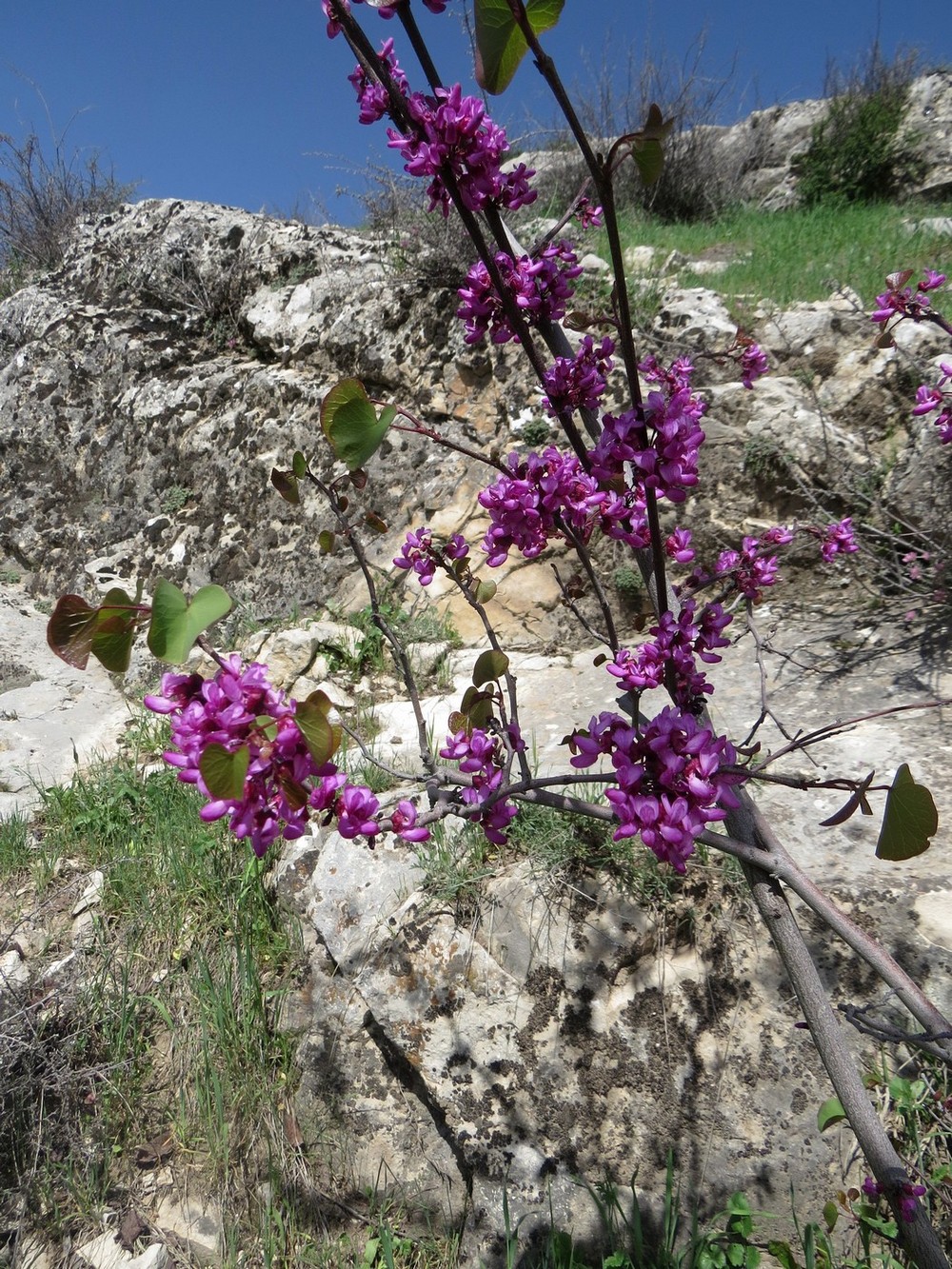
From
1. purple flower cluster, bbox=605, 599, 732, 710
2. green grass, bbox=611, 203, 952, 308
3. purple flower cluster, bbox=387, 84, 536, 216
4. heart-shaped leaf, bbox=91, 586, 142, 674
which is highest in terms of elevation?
green grass, bbox=611, 203, 952, 308

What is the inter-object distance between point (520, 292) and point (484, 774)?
67cm

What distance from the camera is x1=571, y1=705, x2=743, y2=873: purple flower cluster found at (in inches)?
30.9

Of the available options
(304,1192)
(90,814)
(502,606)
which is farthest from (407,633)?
(304,1192)

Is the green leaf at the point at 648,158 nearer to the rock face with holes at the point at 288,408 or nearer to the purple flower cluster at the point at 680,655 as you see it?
the purple flower cluster at the point at 680,655

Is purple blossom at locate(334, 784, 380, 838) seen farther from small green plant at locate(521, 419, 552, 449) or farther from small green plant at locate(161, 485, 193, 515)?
small green plant at locate(161, 485, 193, 515)

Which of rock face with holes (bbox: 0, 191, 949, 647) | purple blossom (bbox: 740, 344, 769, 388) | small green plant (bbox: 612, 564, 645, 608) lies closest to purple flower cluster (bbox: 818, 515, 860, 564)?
purple blossom (bbox: 740, 344, 769, 388)

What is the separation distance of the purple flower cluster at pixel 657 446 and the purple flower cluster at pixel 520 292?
0.27 meters

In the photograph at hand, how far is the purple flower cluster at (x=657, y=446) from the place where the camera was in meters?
0.80

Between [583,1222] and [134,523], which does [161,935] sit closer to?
[583,1222]

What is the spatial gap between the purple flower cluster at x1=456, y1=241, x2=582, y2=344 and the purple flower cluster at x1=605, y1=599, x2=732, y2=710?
45 cm

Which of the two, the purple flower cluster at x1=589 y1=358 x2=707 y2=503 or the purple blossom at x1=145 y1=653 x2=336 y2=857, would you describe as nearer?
the purple blossom at x1=145 y1=653 x2=336 y2=857

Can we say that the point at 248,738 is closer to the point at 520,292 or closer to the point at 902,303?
the point at 520,292

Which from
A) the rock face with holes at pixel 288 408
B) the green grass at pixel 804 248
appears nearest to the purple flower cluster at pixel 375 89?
the rock face with holes at pixel 288 408

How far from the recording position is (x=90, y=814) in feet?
8.80
